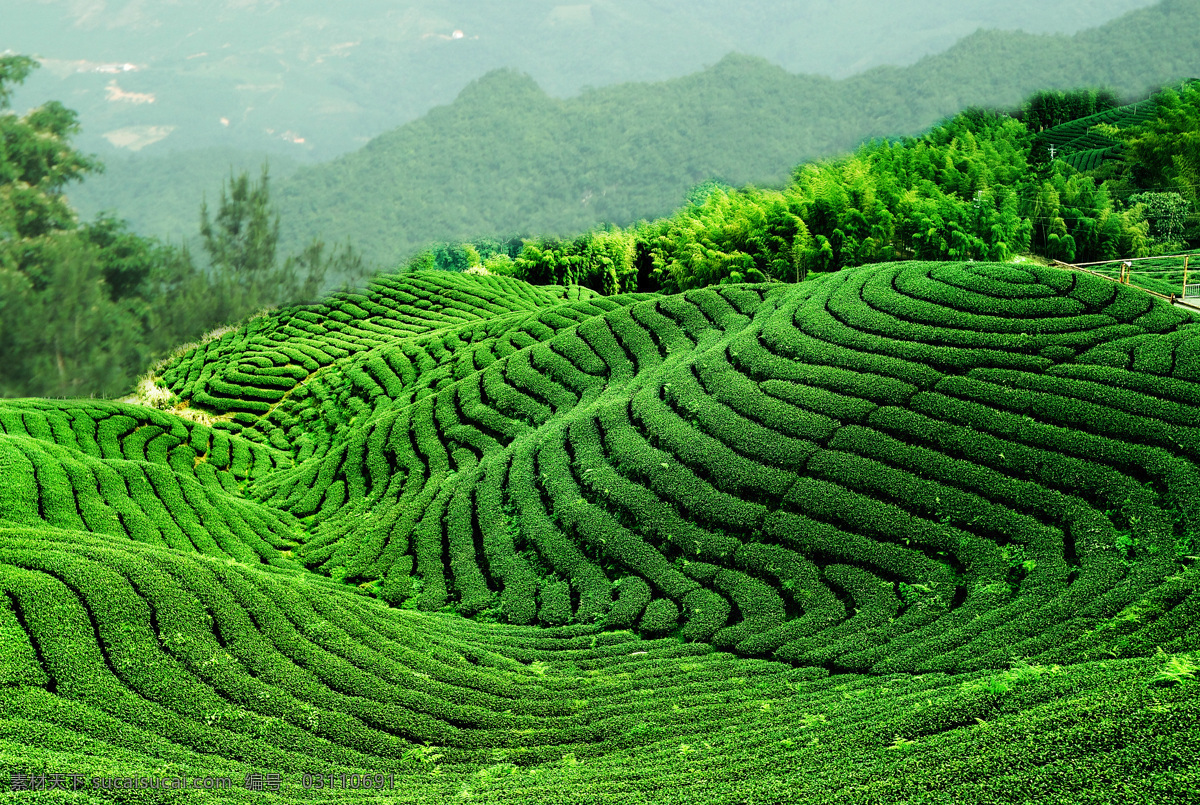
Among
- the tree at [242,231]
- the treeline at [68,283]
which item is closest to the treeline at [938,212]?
the tree at [242,231]

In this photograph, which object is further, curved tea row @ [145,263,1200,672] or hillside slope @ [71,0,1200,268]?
hillside slope @ [71,0,1200,268]

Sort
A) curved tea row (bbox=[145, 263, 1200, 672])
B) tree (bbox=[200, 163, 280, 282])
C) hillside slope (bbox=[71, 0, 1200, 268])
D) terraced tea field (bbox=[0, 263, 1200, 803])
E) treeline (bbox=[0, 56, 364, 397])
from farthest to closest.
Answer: hillside slope (bbox=[71, 0, 1200, 268]) → tree (bbox=[200, 163, 280, 282]) → curved tea row (bbox=[145, 263, 1200, 672]) → treeline (bbox=[0, 56, 364, 397]) → terraced tea field (bbox=[0, 263, 1200, 803])

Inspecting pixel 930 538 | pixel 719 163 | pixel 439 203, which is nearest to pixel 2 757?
pixel 930 538

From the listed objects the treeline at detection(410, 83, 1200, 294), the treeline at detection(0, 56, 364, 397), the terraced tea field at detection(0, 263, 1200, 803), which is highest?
the treeline at detection(410, 83, 1200, 294)

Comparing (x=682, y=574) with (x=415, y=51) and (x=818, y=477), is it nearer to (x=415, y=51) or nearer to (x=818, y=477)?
(x=818, y=477)

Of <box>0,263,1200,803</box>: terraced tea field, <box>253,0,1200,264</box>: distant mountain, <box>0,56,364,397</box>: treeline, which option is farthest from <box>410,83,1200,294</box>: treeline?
<box>0,56,364,397</box>: treeline

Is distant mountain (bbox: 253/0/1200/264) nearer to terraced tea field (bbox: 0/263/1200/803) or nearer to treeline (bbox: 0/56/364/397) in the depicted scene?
terraced tea field (bbox: 0/263/1200/803)

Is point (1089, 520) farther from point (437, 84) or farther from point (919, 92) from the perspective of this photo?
point (919, 92)
